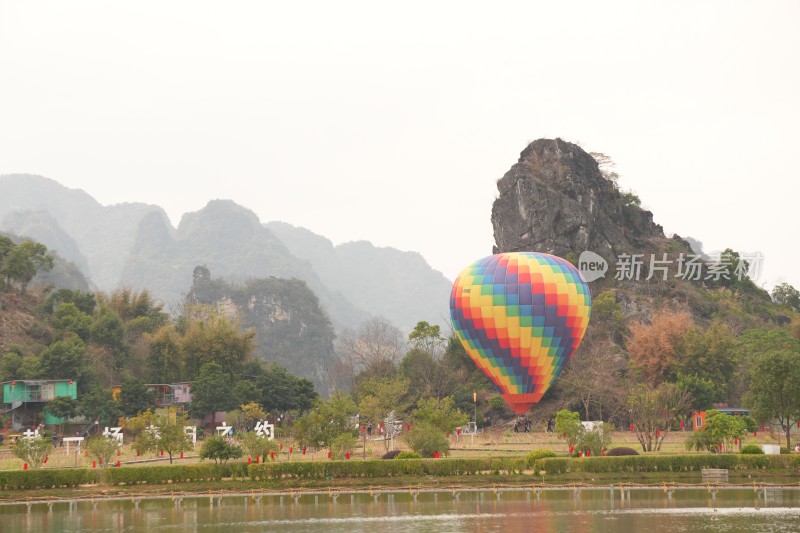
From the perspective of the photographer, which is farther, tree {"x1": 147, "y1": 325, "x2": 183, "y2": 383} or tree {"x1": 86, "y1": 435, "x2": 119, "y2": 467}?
tree {"x1": 147, "y1": 325, "x2": 183, "y2": 383}

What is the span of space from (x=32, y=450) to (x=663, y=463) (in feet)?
89.8

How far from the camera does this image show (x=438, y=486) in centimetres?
3981

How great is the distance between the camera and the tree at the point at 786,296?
4119 inches

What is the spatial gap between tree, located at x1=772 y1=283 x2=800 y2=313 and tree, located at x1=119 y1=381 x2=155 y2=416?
222 feet

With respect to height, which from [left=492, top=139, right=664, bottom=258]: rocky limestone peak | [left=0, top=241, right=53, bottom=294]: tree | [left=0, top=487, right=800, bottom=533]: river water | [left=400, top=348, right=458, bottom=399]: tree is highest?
[left=492, top=139, right=664, bottom=258]: rocky limestone peak

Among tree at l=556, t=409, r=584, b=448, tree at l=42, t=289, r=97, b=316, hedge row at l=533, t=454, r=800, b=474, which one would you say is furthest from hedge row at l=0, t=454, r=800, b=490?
tree at l=42, t=289, r=97, b=316

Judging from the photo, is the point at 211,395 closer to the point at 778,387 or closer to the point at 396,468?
the point at 396,468

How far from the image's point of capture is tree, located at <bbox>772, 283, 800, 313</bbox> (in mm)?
104625

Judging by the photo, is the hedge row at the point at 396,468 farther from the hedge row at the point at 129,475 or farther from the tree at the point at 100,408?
the tree at the point at 100,408

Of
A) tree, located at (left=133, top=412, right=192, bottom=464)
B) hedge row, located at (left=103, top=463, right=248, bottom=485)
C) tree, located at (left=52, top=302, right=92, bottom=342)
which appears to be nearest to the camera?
hedge row, located at (left=103, top=463, right=248, bottom=485)

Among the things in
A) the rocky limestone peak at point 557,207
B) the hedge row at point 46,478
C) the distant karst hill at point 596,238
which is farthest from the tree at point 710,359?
the hedge row at point 46,478

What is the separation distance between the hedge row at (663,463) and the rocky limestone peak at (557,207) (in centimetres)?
5179

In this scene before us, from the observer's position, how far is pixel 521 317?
55.9 metres

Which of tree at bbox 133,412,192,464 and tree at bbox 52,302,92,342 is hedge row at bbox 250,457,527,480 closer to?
tree at bbox 133,412,192,464
